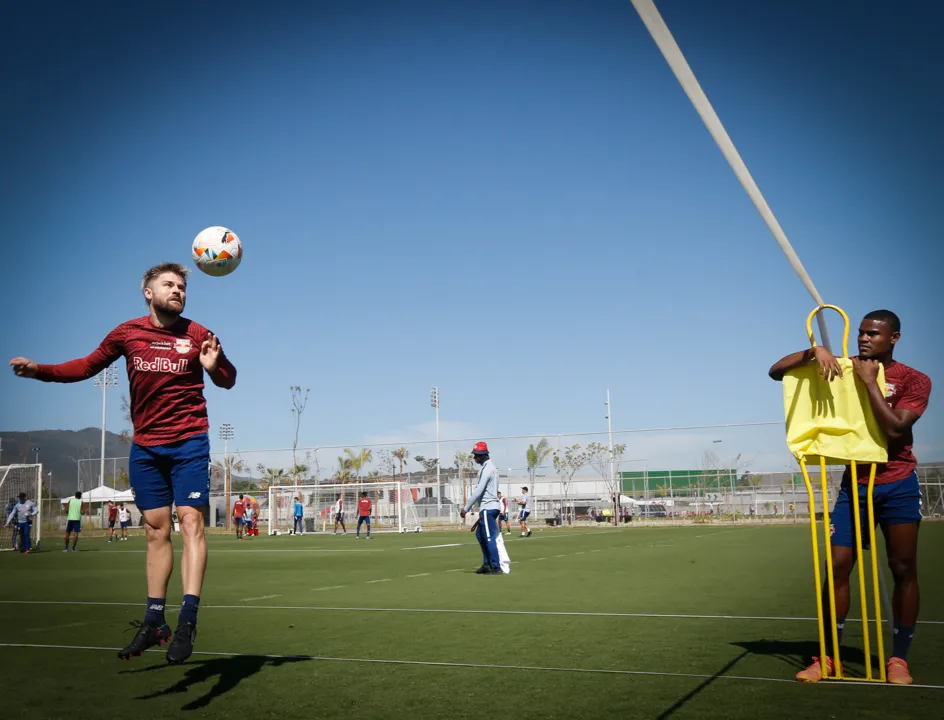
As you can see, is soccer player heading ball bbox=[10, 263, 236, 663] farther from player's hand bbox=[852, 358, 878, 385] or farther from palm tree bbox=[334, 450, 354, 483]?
palm tree bbox=[334, 450, 354, 483]

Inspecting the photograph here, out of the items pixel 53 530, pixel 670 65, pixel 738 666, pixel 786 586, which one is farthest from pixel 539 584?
pixel 53 530

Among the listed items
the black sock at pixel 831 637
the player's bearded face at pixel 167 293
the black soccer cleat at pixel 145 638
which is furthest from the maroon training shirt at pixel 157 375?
the black sock at pixel 831 637

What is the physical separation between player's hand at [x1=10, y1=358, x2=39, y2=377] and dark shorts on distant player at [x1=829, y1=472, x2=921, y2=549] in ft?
14.4

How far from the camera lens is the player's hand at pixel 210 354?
15.5 ft

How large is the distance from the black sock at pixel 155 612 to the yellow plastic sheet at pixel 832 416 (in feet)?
11.5

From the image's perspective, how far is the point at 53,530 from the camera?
144ft

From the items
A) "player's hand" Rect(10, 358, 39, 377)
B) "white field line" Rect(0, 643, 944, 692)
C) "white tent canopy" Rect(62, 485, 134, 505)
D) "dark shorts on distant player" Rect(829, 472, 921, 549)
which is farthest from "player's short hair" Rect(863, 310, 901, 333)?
"white tent canopy" Rect(62, 485, 134, 505)

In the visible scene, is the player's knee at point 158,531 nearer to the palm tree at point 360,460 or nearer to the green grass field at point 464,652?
the green grass field at point 464,652

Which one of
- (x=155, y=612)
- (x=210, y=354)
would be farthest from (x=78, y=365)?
(x=155, y=612)

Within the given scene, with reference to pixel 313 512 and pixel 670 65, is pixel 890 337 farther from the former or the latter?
pixel 313 512

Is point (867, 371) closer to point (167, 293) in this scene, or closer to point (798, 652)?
point (798, 652)

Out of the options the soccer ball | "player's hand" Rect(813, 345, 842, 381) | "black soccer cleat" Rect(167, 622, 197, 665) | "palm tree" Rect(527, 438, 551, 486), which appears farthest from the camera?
"palm tree" Rect(527, 438, 551, 486)

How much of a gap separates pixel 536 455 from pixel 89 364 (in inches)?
1429

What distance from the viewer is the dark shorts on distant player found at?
14.9 ft
